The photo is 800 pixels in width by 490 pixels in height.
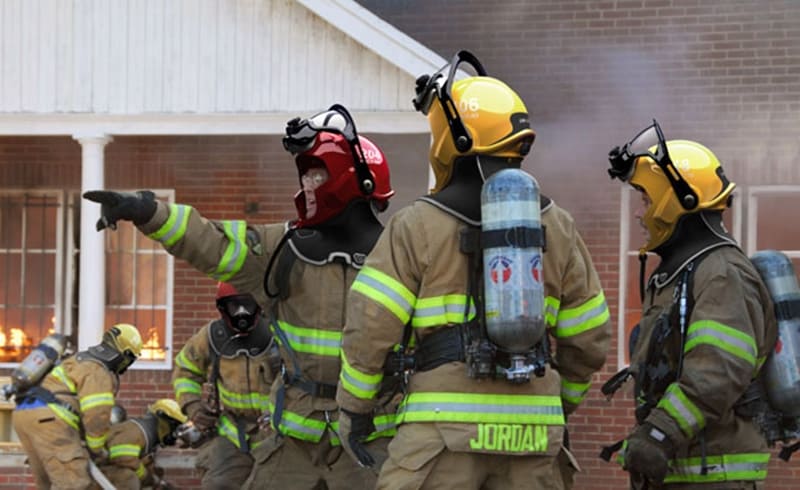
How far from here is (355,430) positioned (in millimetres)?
4648

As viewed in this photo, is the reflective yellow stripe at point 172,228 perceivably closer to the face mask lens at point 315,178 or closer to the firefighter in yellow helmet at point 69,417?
the face mask lens at point 315,178

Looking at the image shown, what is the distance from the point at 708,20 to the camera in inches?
410

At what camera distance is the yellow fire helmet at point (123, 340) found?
9.02 m

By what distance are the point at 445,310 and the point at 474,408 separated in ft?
1.09

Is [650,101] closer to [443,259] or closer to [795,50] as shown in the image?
[795,50]

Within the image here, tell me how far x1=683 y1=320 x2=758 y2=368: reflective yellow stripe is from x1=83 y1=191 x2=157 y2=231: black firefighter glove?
7.29 feet

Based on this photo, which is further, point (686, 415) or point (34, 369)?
point (34, 369)

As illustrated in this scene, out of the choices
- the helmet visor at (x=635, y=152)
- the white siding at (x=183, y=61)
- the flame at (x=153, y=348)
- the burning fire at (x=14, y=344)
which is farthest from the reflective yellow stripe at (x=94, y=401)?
the helmet visor at (x=635, y=152)

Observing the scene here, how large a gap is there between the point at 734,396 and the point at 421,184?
19.6 ft

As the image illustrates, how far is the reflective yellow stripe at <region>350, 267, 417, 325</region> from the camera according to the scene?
441 centimetres

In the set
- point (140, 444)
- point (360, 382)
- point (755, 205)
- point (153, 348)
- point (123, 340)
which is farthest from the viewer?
point (153, 348)

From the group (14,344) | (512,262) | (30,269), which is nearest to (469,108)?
(512,262)

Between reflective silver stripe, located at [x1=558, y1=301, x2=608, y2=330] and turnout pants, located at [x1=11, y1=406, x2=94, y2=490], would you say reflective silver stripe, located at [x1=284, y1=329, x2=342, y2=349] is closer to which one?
reflective silver stripe, located at [x1=558, y1=301, x2=608, y2=330]

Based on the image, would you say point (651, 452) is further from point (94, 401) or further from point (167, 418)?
point (167, 418)
